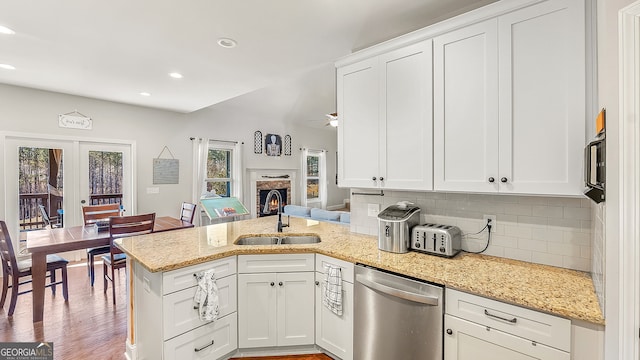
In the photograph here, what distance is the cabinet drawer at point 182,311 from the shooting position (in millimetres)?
1775

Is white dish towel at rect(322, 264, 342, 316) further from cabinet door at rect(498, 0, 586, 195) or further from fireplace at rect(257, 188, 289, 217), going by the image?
fireplace at rect(257, 188, 289, 217)

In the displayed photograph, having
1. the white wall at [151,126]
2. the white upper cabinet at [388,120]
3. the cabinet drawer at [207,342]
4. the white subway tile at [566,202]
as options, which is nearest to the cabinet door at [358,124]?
the white upper cabinet at [388,120]

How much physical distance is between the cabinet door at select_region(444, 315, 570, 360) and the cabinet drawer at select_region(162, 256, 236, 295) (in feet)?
4.79

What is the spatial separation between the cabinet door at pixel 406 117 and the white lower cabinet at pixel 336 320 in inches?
28.7

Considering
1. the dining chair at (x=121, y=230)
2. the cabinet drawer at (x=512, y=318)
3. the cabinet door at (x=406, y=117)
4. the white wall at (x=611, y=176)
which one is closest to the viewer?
the white wall at (x=611, y=176)

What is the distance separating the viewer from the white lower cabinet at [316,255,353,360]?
197 centimetres

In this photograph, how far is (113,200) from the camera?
480 centimetres

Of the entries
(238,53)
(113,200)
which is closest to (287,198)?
(113,200)

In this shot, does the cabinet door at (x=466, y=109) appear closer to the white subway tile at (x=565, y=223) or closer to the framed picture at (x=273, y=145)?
the white subway tile at (x=565, y=223)

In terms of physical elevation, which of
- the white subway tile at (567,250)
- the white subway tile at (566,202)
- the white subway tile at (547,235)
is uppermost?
the white subway tile at (566,202)

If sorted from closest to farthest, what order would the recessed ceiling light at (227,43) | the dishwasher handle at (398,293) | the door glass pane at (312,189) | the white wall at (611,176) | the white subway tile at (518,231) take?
the white wall at (611,176)
the dishwasher handle at (398,293)
the white subway tile at (518,231)
the recessed ceiling light at (227,43)
the door glass pane at (312,189)

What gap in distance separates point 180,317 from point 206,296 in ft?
0.62

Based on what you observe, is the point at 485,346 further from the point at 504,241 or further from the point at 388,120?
the point at 388,120

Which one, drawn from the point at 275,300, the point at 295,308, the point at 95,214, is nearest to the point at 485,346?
the point at 295,308
